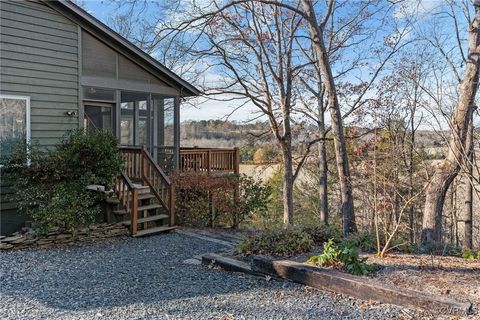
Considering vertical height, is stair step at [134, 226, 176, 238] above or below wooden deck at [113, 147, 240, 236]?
below

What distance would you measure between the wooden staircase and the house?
0.02m

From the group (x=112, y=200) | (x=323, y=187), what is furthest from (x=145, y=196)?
(x=323, y=187)

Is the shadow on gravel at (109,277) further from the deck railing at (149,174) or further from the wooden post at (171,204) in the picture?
the deck railing at (149,174)

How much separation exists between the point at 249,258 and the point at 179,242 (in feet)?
8.55

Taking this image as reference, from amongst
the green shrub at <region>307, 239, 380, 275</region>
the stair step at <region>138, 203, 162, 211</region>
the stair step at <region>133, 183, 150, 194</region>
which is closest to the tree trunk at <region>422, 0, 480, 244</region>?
the green shrub at <region>307, 239, 380, 275</region>

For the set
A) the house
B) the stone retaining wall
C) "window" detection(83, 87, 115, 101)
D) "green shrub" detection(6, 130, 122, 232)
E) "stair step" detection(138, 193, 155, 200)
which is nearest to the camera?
the stone retaining wall

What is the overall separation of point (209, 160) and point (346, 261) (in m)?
8.32

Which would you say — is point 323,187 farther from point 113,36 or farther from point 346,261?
point 346,261

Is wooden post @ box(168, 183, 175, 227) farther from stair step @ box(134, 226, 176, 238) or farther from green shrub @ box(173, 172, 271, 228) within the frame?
green shrub @ box(173, 172, 271, 228)

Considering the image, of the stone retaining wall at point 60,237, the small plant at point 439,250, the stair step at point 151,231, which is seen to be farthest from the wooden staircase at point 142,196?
the small plant at point 439,250

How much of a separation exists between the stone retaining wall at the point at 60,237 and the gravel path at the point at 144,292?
302 millimetres

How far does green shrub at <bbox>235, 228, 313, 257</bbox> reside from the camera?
557cm

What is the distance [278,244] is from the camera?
564 cm

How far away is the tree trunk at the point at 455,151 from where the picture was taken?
7.02 m
